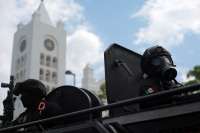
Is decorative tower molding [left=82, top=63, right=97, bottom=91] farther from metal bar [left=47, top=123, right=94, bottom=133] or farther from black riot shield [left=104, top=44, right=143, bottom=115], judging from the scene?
metal bar [left=47, top=123, right=94, bottom=133]

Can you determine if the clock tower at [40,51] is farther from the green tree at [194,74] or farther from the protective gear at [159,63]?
the protective gear at [159,63]

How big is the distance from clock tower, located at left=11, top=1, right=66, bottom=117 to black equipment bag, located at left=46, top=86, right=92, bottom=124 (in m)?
54.2

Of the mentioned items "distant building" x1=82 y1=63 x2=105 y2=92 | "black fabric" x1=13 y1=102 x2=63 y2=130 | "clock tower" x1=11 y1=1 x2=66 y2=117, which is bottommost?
"black fabric" x1=13 y1=102 x2=63 y2=130

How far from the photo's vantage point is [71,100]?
4.45 meters

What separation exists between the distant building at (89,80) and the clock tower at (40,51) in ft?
33.2

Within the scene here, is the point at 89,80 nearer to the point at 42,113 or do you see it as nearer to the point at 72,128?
the point at 42,113

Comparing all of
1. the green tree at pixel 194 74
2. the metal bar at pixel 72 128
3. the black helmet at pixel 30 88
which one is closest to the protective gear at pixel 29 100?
the black helmet at pixel 30 88

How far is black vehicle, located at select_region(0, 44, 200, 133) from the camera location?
7.98ft

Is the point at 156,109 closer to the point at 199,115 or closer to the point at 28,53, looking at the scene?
the point at 199,115

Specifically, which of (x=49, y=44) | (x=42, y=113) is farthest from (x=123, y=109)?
(x=49, y=44)

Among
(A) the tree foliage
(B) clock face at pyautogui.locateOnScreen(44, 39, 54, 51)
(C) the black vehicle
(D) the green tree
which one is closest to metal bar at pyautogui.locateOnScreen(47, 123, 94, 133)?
(C) the black vehicle

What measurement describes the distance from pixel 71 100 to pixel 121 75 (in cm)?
75

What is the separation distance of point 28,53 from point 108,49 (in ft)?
188

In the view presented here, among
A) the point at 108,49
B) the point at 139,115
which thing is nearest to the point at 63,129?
the point at 139,115
